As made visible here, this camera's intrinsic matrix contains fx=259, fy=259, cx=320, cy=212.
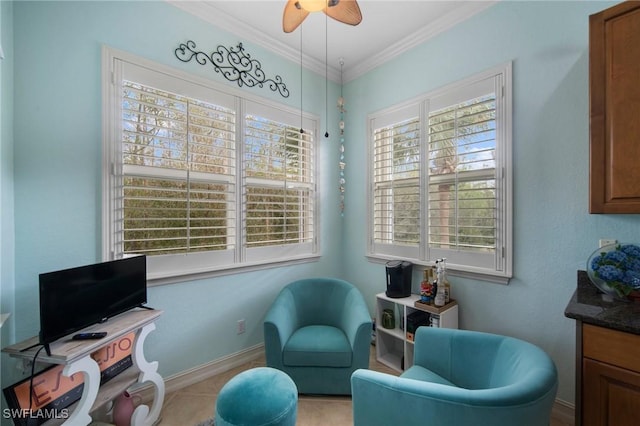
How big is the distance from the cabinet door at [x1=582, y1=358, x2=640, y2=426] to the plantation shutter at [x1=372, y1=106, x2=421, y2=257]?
1352 mm

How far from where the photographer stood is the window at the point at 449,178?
1.84 metres

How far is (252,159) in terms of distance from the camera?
2328 millimetres

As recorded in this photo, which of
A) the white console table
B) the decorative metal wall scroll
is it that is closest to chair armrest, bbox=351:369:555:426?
the white console table

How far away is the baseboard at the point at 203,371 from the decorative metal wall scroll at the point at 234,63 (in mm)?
2348

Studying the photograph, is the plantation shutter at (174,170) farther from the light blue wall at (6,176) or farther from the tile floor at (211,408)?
the tile floor at (211,408)

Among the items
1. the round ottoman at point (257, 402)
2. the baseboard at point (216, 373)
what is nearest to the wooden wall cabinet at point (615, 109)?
the baseboard at point (216, 373)

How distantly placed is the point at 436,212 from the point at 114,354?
245 centimetres

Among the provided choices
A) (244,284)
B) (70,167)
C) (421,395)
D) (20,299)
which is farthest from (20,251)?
(421,395)

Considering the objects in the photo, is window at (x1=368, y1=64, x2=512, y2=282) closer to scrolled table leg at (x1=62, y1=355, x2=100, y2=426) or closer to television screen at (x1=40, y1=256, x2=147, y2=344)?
television screen at (x1=40, y1=256, x2=147, y2=344)

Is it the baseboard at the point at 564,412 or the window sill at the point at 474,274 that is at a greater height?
the window sill at the point at 474,274

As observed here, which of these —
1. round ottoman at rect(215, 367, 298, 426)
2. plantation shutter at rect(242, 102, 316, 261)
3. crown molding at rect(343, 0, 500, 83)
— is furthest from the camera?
plantation shutter at rect(242, 102, 316, 261)

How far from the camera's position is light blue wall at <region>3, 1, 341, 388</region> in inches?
56.2

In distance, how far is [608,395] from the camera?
1013 mm

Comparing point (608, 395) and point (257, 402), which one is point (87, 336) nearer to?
point (257, 402)
